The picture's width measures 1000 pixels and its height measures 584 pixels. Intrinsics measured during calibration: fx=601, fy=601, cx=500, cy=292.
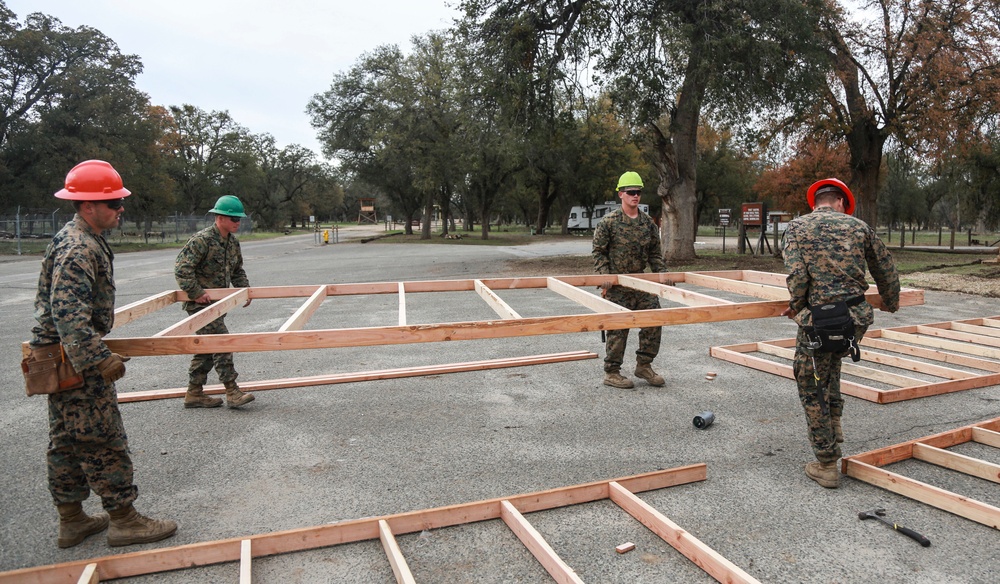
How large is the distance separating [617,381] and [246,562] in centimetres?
424

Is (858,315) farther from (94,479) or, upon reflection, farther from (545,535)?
(94,479)

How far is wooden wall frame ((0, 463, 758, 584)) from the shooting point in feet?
9.58

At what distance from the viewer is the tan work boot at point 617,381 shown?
6.35 m

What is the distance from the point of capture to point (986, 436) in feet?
15.3

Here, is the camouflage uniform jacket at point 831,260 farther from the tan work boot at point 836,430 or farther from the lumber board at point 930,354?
the lumber board at point 930,354

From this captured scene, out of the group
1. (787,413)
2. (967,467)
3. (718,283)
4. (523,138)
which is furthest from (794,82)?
(967,467)

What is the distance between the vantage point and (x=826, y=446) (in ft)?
13.2

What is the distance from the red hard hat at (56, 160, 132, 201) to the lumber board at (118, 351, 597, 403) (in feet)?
10.6

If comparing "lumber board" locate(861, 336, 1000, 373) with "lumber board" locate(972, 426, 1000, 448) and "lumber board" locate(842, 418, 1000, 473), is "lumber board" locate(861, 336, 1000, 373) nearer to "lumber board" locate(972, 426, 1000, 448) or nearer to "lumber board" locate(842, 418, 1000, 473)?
"lumber board" locate(842, 418, 1000, 473)

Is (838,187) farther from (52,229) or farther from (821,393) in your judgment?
(52,229)

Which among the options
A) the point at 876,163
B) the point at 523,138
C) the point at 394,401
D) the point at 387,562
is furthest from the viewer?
the point at 876,163

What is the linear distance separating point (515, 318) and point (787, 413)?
3.01 meters

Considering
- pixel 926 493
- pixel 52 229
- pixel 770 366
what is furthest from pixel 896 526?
pixel 52 229

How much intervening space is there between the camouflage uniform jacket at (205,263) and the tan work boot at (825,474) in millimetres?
5149
